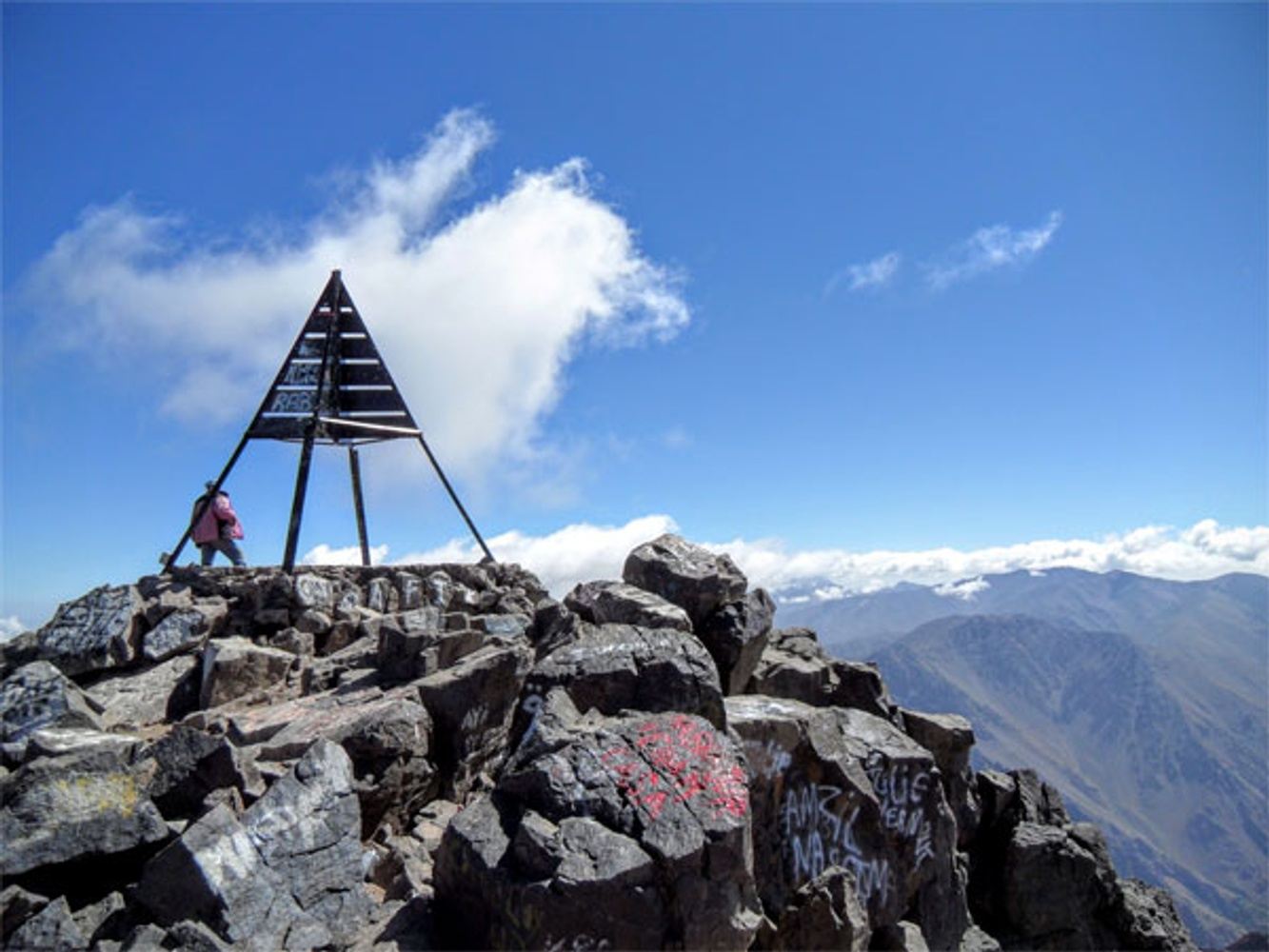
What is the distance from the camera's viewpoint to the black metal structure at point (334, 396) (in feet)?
57.1

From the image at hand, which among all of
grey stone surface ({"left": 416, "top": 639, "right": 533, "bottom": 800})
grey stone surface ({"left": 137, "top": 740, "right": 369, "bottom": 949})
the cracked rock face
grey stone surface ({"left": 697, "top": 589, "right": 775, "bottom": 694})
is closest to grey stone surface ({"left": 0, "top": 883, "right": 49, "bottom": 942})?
grey stone surface ({"left": 137, "top": 740, "right": 369, "bottom": 949})

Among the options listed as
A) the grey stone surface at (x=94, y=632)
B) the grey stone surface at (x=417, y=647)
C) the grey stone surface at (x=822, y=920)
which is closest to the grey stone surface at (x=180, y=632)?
the grey stone surface at (x=94, y=632)

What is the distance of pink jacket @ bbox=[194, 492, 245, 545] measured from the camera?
1667 centimetres

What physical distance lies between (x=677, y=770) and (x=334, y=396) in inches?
558

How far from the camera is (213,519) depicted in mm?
16828

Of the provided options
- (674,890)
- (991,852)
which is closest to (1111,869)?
(991,852)

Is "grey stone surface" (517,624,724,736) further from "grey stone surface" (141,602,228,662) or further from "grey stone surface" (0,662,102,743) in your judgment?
"grey stone surface" (141,602,228,662)

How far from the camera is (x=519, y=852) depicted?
6738 millimetres

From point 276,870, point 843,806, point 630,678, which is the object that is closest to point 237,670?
point 276,870

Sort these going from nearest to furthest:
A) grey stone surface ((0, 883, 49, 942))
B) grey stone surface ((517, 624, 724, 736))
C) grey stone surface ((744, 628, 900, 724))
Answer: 1. grey stone surface ((0, 883, 49, 942))
2. grey stone surface ((517, 624, 724, 736))
3. grey stone surface ((744, 628, 900, 724))

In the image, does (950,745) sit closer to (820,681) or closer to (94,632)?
(820,681)

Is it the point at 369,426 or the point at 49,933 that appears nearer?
the point at 49,933

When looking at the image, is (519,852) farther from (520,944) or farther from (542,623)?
(542,623)

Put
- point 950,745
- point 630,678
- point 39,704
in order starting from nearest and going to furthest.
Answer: point 630,678 < point 39,704 < point 950,745
